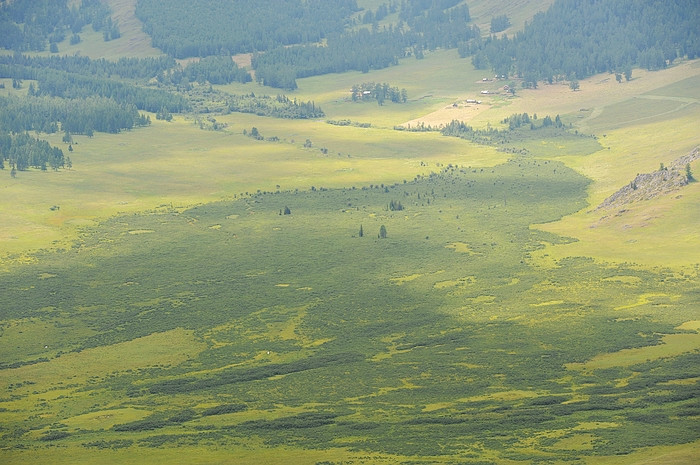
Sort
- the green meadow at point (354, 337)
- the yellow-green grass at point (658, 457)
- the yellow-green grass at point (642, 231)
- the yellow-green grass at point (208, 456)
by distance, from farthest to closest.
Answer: the yellow-green grass at point (642, 231) < the green meadow at point (354, 337) < the yellow-green grass at point (208, 456) < the yellow-green grass at point (658, 457)

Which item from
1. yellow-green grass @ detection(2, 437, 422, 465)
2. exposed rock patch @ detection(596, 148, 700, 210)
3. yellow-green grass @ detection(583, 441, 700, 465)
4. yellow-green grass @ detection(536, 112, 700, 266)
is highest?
exposed rock patch @ detection(596, 148, 700, 210)

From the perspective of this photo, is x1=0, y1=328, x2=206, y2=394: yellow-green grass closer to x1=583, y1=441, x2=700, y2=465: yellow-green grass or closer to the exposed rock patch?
x1=583, y1=441, x2=700, y2=465: yellow-green grass

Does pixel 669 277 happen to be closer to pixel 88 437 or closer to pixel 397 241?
pixel 397 241

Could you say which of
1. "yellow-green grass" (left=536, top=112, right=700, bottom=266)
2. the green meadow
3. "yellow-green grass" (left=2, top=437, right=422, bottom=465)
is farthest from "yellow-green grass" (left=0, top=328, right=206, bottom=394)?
"yellow-green grass" (left=536, top=112, right=700, bottom=266)

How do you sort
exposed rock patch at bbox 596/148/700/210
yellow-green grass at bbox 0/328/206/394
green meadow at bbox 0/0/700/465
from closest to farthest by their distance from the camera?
green meadow at bbox 0/0/700/465 < yellow-green grass at bbox 0/328/206/394 < exposed rock patch at bbox 596/148/700/210

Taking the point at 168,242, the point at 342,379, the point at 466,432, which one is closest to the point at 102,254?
the point at 168,242

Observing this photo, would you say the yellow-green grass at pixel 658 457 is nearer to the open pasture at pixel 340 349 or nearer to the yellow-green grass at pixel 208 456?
the open pasture at pixel 340 349

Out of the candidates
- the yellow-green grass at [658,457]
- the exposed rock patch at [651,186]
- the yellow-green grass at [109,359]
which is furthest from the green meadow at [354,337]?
the exposed rock patch at [651,186]

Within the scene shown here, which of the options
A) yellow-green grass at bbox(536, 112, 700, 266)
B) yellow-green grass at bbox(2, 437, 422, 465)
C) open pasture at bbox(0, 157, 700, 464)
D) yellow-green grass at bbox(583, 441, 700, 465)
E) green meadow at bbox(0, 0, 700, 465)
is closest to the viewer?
yellow-green grass at bbox(583, 441, 700, 465)

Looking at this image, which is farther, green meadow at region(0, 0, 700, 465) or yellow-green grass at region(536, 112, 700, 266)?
yellow-green grass at region(536, 112, 700, 266)

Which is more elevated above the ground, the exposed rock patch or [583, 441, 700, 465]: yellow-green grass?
the exposed rock patch

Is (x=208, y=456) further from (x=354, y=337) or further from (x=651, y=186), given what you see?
(x=651, y=186)
